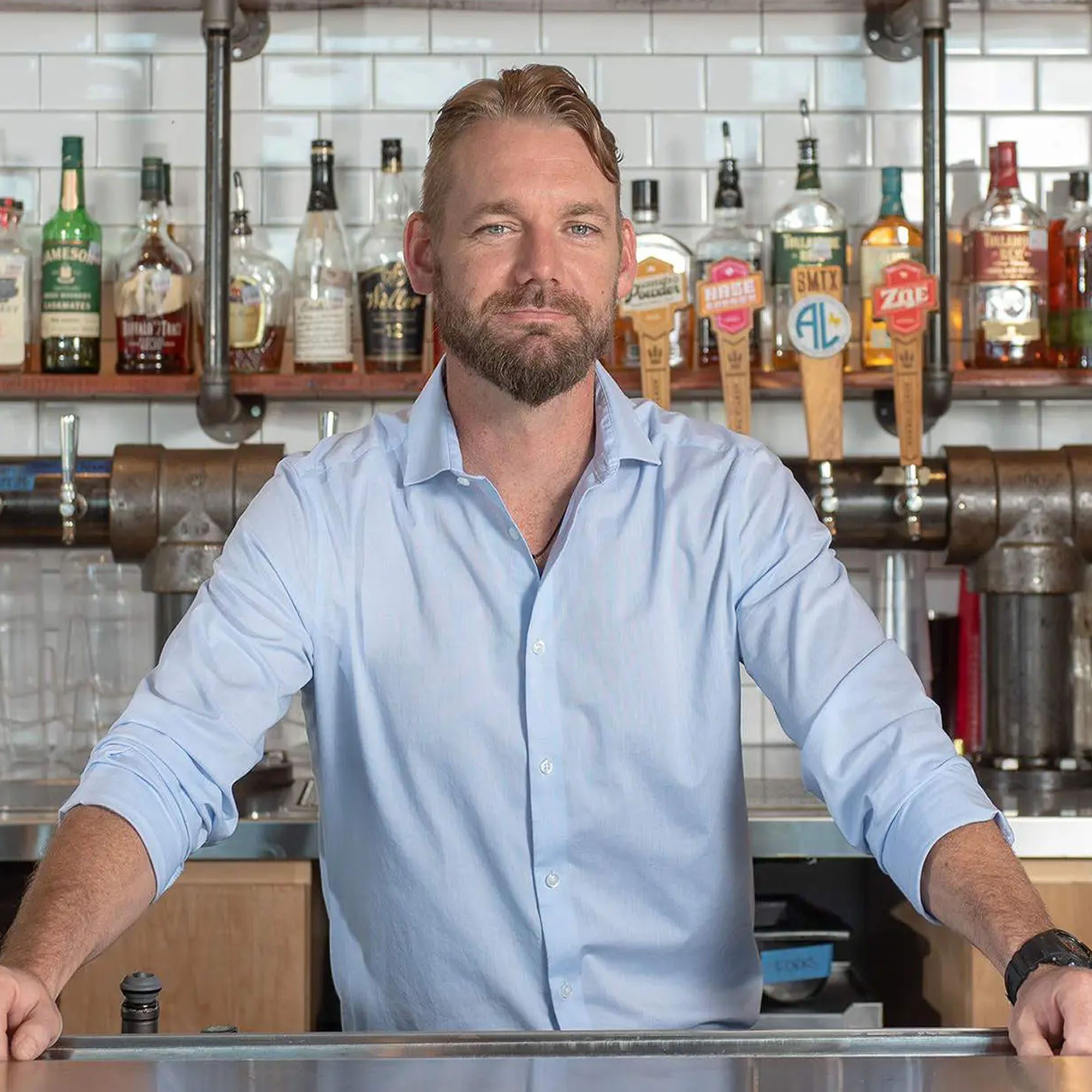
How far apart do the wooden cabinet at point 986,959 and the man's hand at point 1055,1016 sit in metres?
0.97

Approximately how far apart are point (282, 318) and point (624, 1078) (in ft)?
5.91

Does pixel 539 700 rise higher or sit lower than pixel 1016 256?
lower

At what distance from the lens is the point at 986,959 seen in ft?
6.54

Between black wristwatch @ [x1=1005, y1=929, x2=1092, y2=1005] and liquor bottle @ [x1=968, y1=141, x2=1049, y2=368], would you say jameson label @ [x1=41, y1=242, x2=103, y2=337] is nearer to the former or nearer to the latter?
liquor bottle @ [x1=968, y1=141, x2=1049, y2=368]

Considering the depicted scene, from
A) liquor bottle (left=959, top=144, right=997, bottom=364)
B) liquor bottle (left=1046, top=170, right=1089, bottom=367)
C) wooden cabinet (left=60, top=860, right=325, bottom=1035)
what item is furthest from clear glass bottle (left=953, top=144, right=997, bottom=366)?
wooden cabinet (left=60, top=860, right=325, bottom=1035)

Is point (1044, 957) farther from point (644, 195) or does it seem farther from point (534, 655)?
point (644, 195)

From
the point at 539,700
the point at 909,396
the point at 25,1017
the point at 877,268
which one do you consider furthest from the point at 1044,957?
the point at 877,268

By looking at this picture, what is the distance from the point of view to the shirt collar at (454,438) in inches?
61.7

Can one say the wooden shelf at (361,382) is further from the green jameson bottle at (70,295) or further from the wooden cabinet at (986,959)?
the wooden cabinet at (986,959)

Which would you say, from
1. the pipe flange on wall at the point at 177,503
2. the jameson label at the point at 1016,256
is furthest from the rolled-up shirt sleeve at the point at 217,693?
the jameson label at the point at 1016,256

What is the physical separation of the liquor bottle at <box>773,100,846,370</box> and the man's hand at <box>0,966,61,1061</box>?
1.64 meters

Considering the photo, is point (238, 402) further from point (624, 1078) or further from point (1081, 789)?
point (624, 1078)

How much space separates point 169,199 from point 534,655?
1325 millimetres

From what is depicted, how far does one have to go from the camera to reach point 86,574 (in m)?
2.63
